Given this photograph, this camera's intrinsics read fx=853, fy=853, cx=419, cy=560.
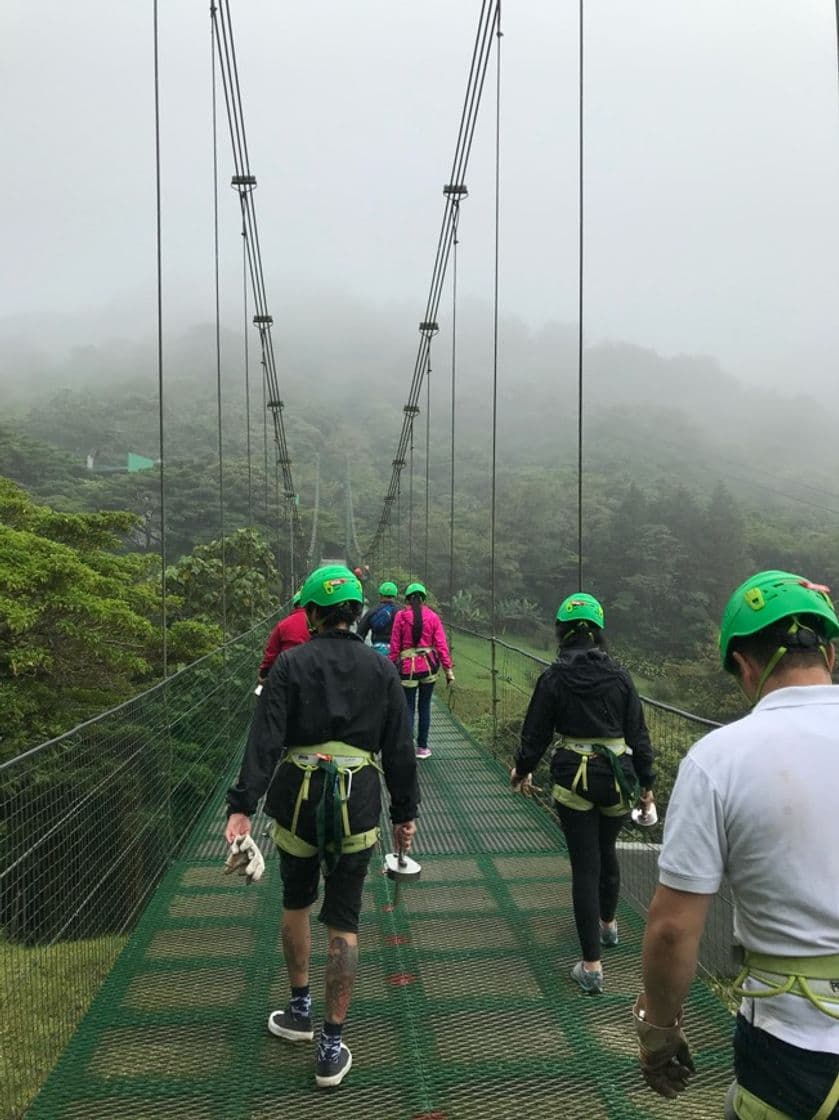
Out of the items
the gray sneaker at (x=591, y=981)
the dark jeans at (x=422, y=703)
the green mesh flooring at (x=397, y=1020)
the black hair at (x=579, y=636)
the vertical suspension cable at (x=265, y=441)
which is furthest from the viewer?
the vertical suspension cable at (x=265, y=441)

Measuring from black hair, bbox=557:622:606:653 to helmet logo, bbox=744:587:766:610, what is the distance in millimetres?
1390

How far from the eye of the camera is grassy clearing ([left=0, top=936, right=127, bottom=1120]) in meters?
1.84

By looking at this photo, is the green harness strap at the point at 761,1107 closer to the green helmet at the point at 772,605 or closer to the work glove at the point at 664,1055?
the work glove at the point at 664,1055

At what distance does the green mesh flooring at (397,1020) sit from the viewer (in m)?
1.78

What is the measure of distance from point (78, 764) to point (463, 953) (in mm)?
1240

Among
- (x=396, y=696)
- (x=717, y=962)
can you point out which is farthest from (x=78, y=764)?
(x=717, y=962)

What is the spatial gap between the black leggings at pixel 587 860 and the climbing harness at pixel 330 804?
26.4 inches

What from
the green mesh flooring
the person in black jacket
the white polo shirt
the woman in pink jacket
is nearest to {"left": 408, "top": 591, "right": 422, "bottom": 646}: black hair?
the woman in pink jacket

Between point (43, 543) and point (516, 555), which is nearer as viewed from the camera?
point (43, 543)

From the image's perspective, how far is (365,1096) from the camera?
1.79m

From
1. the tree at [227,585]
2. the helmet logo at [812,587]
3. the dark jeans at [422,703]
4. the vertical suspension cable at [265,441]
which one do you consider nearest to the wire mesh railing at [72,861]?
the helmet logo at [812,587]

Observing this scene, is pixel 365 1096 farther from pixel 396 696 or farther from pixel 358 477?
pixel 358 477

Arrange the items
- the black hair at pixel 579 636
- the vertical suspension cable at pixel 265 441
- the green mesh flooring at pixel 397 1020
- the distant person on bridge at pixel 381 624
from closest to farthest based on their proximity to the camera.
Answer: the green mesh flooring at pixel 397 1020 → the black hair at pixel 579 636 → the distant person on bridge at pixel 381 624 → the vertical suspension cable at pixel 265 441

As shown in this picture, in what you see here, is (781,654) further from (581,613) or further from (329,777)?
(581,613)
